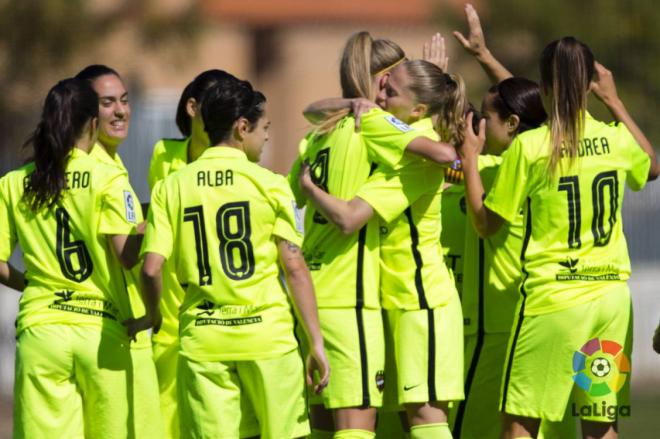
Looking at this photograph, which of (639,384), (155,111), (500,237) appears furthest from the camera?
(155,111)

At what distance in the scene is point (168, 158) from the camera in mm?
7672

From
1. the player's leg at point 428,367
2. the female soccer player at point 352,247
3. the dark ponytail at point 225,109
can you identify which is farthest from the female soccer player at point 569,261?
the dark ponytail at point 225,109

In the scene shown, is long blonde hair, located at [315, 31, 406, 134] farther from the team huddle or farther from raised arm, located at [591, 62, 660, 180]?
raised arm, located at [591, 62, 660, 180]

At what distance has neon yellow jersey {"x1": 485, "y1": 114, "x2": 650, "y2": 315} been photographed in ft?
22.7

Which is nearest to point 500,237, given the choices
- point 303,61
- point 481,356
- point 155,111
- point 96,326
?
point 481,356

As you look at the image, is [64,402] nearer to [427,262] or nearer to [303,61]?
[427,262]

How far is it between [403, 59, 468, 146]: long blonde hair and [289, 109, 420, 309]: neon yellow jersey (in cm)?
25

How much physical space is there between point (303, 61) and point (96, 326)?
1588 centimetres

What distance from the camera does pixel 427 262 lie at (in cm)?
708

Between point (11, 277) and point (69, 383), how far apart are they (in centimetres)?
69

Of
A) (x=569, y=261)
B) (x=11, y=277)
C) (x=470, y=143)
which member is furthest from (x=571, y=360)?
(x=11, y=277)

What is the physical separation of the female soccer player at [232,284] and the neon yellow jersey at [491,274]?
149 cm

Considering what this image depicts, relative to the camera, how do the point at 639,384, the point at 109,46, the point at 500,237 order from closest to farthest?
the point at 500,237, the point at 639,384, the point at 109,46

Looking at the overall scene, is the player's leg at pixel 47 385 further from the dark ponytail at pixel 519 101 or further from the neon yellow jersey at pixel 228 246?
the dark ponytail at pixel 519 101
